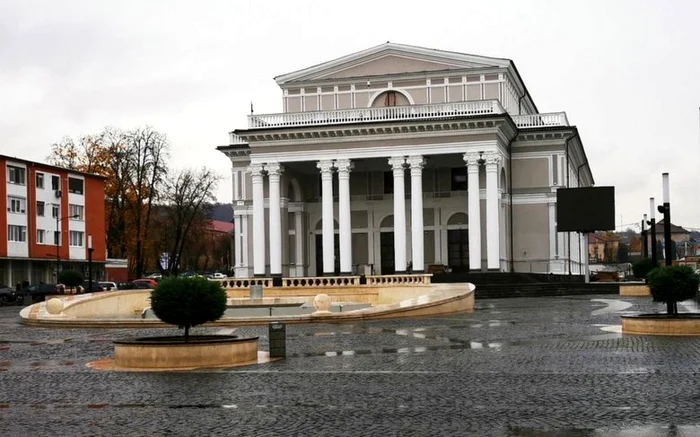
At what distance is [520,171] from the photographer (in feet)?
212

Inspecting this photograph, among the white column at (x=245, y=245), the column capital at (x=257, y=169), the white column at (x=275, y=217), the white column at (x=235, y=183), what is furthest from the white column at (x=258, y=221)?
the white column at (x=235, y=183)

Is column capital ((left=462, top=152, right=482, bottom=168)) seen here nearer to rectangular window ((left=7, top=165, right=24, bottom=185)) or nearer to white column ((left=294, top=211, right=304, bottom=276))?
white column ((left=294, top=211, right=304, bottom=276))

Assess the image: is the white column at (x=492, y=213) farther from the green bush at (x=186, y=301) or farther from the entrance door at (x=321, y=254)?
the green bush at (x=186, y=301)

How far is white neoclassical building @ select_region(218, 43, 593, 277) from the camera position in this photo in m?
59.8

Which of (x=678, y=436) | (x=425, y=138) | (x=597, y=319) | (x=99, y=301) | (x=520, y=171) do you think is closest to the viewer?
(x=678, y=436)

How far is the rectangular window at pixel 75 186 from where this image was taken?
81.1 m

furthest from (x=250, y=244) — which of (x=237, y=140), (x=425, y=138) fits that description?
(x=425, y=138)

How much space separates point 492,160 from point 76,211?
131ft

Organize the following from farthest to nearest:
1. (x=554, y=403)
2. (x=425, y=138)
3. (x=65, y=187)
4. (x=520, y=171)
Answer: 1. (x=65, y=187)
2. (x=520, y=171)
3. (x=425, y=138)
4. (x=554, y=403)

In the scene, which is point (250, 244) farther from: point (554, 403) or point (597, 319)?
point (554, 403)

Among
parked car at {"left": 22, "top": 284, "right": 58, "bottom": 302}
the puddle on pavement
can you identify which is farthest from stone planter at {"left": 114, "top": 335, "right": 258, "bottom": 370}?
parked car at {"left": 22, "top": 284, "right": 58, "bottom": 302}

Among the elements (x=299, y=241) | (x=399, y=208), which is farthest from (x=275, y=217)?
(x=399, y=208)

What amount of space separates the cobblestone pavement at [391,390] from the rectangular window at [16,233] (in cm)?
5145

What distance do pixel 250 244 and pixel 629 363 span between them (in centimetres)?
5268
